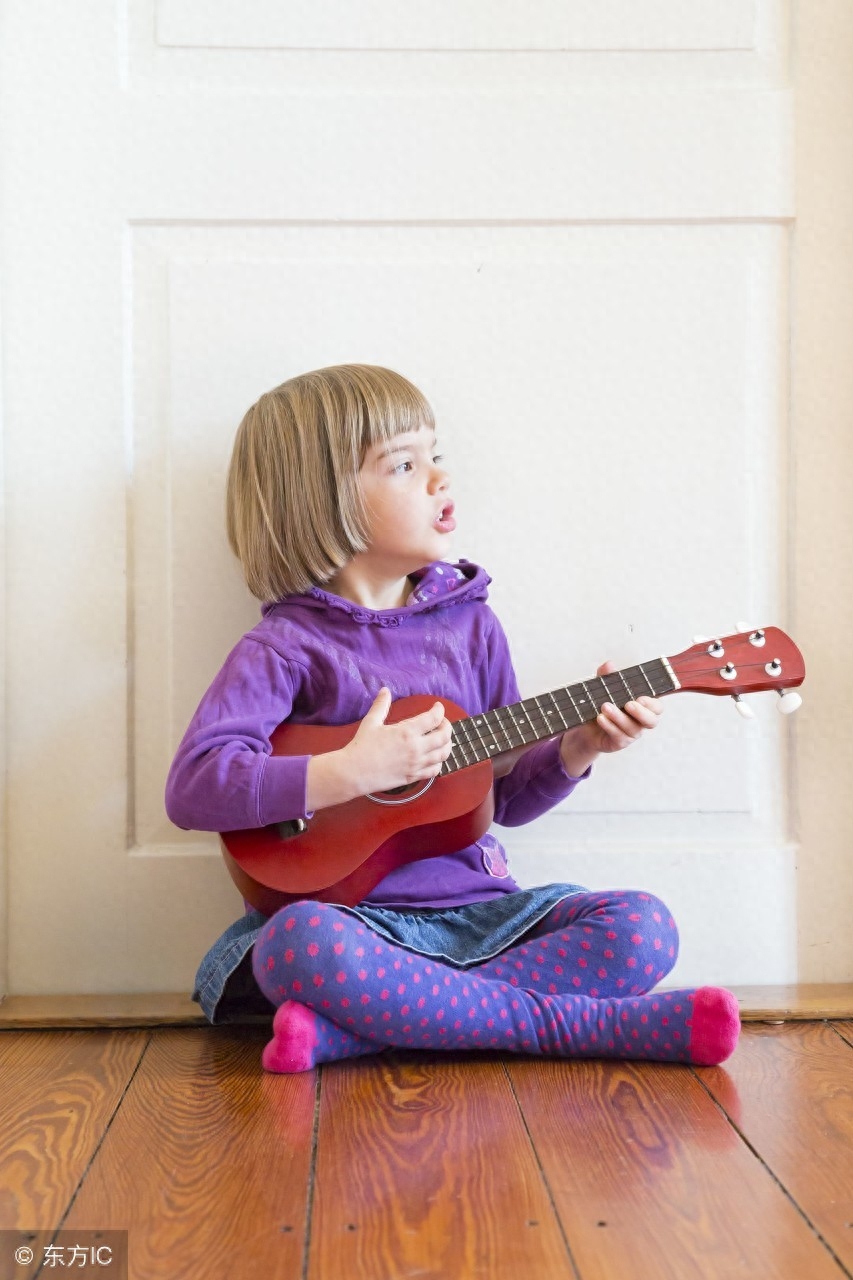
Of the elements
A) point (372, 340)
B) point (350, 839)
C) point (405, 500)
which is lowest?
point (350, 839)

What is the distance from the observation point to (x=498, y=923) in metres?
1.23

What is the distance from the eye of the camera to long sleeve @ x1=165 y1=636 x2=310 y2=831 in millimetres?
1129

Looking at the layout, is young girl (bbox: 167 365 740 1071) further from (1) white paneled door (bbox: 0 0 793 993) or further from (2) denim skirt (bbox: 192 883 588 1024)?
(1) white paneled door (bbox: 0 0 793 993)

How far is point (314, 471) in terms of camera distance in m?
1.28

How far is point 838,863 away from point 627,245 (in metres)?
0.77

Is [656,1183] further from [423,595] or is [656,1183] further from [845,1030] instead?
[423,595]

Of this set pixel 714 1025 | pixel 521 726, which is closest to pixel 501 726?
pixel 521 726

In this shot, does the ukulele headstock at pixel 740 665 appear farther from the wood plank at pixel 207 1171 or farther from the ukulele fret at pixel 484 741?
the wood plank at pixel 207 1171

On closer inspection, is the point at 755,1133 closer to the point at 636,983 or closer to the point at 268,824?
the point at 636,983

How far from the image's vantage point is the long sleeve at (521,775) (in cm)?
131

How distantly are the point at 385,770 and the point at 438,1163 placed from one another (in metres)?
0.37

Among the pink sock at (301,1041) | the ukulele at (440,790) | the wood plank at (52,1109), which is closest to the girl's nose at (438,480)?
the ukulele at (440,790)

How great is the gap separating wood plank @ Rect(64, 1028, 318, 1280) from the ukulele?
18cm

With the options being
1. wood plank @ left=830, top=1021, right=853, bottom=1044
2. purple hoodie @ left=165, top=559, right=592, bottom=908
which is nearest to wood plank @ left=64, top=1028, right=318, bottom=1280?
purple hoodie @ left=165, top=559, right=592, bottom=908
